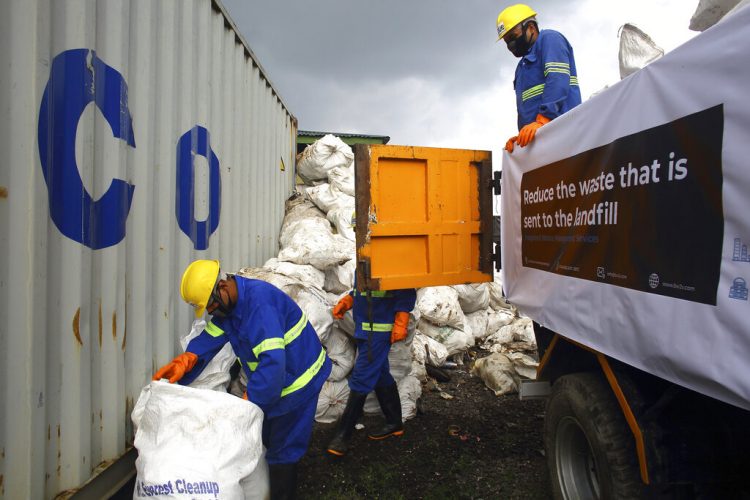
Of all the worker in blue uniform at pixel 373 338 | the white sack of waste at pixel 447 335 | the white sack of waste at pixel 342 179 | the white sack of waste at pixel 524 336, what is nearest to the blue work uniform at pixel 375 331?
the worker in blue uniform at pixel 373 338

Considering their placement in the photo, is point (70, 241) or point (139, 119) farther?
point (139, 119)

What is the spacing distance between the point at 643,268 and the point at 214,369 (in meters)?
2.41

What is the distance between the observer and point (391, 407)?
3.30 meters

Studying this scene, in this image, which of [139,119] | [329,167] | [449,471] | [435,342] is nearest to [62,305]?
[139,119]

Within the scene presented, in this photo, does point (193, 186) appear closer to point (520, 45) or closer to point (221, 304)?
point (221, 304)

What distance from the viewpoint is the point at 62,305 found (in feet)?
6.01

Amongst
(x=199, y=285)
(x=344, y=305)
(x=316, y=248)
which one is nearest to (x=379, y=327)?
(x=344, y=305)

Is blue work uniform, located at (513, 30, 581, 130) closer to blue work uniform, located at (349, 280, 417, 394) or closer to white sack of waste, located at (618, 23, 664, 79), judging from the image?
white sack of waste, located at (618, 23, 664, 79)

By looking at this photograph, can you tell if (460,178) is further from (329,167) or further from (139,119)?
(329,167)

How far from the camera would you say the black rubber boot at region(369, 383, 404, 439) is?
3.28 m

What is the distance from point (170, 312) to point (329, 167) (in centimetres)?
366

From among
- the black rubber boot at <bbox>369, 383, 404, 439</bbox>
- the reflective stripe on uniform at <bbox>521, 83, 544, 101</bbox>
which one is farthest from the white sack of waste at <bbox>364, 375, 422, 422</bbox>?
the reflective stripe on uniform at <bbox>521, 83, 544, 101</bbox>

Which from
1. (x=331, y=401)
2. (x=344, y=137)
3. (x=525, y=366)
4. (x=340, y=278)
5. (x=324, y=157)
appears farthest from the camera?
(x=344, y=137)

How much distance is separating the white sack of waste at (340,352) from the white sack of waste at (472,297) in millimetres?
1914
